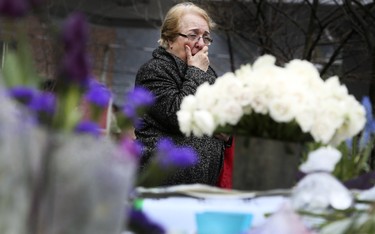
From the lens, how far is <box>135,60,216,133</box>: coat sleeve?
284 centimetres

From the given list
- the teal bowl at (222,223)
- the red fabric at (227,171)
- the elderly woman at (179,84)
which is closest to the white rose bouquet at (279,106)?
the teal bowl at (222,223)

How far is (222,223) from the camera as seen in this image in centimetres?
135

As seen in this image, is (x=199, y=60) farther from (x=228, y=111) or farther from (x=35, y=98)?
(x=35, y=98)

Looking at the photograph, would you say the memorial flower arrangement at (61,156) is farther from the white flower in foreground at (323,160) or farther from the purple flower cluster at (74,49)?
the white flower in foreground at (323,160)

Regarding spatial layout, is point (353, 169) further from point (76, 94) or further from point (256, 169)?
point (76, 94)

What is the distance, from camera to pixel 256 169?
5.39 feet

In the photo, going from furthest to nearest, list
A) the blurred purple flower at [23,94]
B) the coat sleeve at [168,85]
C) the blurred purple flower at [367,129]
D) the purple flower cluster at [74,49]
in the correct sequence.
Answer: the coat sleeve at [168,85], the blurred purple flower at [367,129], the blurred purple flower at [23,94], the purple flower cluster at [74,49]

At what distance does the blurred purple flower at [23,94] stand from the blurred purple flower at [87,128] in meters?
0.08

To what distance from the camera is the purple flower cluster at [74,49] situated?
3.01 ft

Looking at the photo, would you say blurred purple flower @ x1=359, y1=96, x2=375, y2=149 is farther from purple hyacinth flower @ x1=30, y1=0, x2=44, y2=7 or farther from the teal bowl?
purple hyacinth flower @ x1=30, y1=0, x2=44, y2=7

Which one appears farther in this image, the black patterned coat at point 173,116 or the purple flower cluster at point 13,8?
the black patterned coat at point 173,116

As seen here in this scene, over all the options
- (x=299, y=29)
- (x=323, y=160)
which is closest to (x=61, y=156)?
(x=323, y=160)

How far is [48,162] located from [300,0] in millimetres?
11710

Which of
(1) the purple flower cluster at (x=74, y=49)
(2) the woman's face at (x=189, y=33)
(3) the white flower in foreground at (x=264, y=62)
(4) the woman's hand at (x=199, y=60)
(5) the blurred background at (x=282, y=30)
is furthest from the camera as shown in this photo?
(5) the blurred background at (x=282, y=30)
